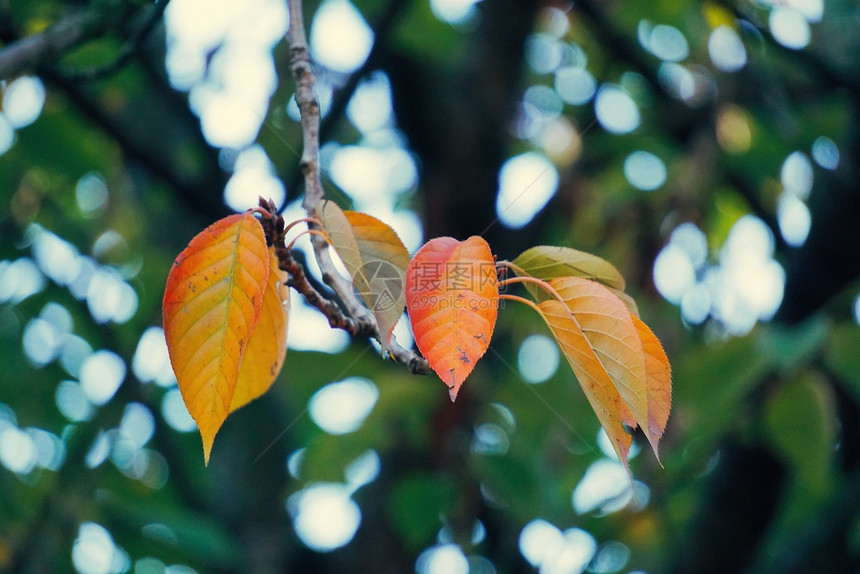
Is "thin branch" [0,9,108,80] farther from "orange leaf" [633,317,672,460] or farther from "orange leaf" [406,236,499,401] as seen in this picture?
"orange leaf" [633,317,672,460]

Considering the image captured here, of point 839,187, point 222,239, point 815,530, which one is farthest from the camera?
point 839,187

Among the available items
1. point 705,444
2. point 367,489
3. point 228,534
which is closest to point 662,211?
point 705,444

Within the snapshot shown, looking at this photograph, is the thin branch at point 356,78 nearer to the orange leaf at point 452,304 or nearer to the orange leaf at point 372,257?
the orange leaf at point 372,257

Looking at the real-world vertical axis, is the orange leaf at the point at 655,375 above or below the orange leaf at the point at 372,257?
below

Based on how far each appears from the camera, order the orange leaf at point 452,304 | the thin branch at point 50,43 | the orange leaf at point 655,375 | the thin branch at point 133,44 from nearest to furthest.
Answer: the orange leaf at point 452,304 < the orange leaf at point 655,375 < the thin branch at point 50,43 < the thin branch at point 133,44

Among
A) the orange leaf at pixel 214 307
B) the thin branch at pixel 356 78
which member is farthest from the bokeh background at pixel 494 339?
the orange leaf at pixel 214 307

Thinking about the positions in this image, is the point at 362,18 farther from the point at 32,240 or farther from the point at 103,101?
the point at 32,240

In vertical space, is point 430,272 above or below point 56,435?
above
